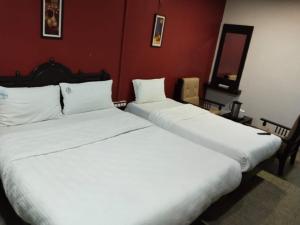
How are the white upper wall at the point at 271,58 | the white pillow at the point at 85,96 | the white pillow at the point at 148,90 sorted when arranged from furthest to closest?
the white upper wall at the point at 271,58 → the white pillow at the point at 148,90 → the white pillow at the point at 85,96

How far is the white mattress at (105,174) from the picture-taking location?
4.52 ft

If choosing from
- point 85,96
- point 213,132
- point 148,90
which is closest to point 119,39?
point 148,90

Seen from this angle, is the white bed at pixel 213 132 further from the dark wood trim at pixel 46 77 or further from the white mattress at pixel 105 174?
the dark wood trim at pixel 46 77

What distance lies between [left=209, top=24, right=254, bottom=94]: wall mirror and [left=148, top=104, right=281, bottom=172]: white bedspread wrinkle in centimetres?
144

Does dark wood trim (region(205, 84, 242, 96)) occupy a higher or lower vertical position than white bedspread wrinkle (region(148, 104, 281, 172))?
higher

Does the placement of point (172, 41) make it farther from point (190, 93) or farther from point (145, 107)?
point (145, 107)

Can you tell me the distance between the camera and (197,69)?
4.50 metres

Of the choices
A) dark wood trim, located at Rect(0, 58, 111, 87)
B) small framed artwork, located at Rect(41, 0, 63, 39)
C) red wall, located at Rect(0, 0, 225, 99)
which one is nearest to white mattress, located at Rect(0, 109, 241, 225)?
dark wood trim, located at Rect(0, 58, 111, 87)

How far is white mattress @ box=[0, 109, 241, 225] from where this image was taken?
1377 mm

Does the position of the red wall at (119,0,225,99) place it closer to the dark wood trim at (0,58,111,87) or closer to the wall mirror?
the wall mirror

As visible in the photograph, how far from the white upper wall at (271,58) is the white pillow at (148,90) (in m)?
1.72

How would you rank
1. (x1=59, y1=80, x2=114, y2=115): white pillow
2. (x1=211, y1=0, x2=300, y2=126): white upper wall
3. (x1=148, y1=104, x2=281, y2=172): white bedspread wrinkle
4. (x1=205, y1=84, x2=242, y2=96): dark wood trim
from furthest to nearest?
(x1=205, y1=84, x2=242, y2=96): dark wood trim < (x1=211, y1=0, x2=300, y2=126): white upper wall < (x1=59, y1=80, x2=114, y2=115): white pillow < (x1=148, y1=104, x2=281, y2=172): white bedspread wrinkle

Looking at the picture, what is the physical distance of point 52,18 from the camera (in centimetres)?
244

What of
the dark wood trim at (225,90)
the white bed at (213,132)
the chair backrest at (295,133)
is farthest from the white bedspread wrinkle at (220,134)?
the dark wood trim at (225,90)
